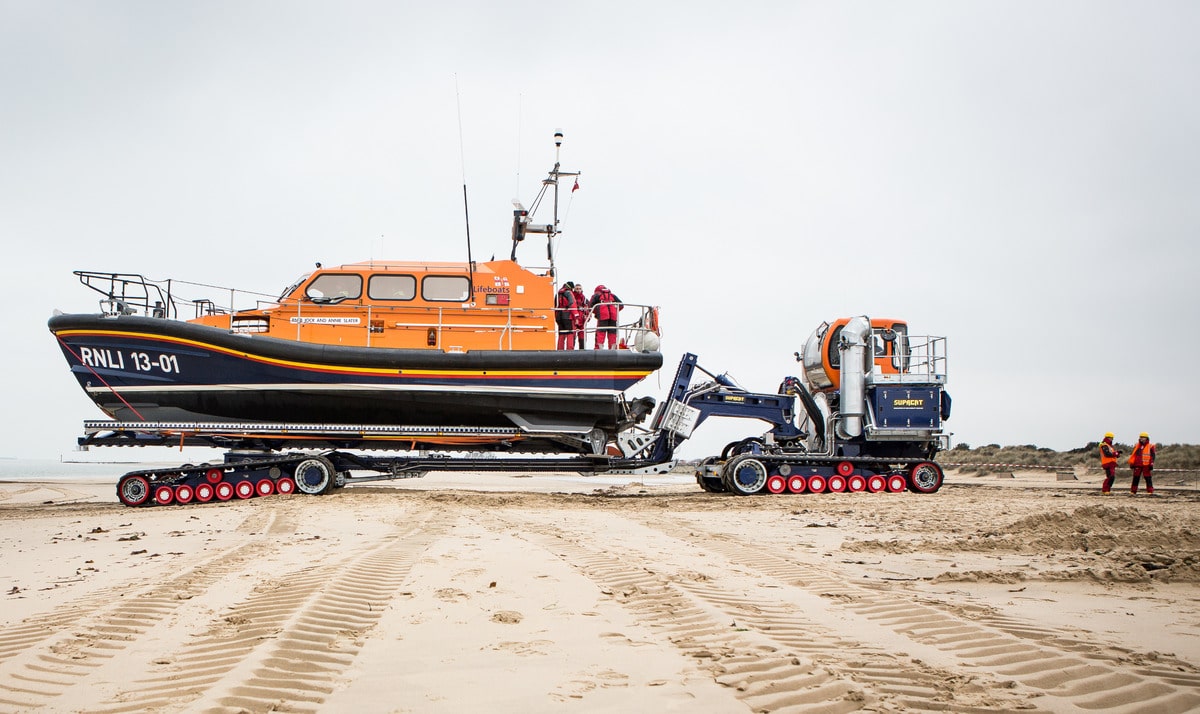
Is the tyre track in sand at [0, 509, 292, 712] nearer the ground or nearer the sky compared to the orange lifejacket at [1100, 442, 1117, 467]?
nearer the sky

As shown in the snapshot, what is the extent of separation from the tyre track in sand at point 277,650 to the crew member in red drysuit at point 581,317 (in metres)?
7.58

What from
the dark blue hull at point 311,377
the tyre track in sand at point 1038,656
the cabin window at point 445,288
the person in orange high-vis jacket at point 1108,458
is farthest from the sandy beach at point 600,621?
the person in orange high-vis jacket at point 1108,458

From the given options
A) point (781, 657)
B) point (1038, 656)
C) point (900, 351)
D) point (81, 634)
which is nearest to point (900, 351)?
point (900, 351)

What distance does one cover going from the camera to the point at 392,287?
38.1 ft

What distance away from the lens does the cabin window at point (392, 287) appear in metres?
11.6

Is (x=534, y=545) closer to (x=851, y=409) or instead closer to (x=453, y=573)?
(x=453, y=573)

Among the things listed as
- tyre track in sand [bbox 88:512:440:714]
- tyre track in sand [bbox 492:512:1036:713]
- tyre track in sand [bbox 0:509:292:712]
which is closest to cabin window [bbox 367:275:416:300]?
tyre track in sand [bbox 0:509:292:712]

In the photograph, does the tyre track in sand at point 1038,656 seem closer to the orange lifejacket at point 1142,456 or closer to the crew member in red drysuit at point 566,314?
the crew member in red drysuit at point 566,314

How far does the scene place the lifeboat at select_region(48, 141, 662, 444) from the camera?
11.0m

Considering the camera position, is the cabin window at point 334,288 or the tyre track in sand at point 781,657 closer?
the tyre track in sand at point 781,657

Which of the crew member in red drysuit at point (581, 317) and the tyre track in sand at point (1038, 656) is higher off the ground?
the crew member in red drysuit at point (581, 317)

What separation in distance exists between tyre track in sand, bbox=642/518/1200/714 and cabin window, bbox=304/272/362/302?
29.8 feet

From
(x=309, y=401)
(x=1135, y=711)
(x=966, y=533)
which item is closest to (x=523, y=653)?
(x=1135, y=711)

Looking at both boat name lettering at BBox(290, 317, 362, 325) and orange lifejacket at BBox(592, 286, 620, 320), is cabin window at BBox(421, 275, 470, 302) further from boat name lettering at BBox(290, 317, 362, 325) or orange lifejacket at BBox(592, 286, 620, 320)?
orange lifejacket at BBox(592, 286, 620, 320)
